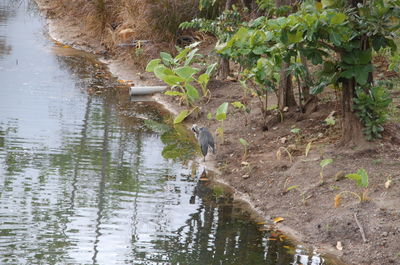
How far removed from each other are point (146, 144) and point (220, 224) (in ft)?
11.6

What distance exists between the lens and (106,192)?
902cm

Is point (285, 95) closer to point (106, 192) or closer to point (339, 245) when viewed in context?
point (106, 192)

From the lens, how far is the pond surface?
24.0ft

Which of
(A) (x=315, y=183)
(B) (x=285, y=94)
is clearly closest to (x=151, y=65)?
(B) (x=285, y=94)

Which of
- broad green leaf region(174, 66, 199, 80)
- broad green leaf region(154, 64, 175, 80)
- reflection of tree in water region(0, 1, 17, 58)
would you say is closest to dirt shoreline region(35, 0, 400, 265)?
broad green leaf region(174, 66, 199, 80)

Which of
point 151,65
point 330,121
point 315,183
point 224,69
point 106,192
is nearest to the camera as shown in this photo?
point 315,183

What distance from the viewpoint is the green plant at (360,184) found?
26.0 ft

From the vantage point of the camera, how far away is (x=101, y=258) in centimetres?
704

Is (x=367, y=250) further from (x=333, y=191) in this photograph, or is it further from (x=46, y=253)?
(x=46, y=253)

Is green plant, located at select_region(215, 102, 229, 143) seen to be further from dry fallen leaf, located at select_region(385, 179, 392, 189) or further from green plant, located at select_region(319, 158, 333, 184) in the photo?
dry fallen leaf, located at select_region(385, 179, 392, 189)

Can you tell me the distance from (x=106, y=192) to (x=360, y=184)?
3.05m

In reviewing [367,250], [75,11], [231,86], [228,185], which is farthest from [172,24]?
[367,250]

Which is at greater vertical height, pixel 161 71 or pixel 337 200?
pixel 161 71

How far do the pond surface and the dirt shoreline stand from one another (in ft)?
1.16
